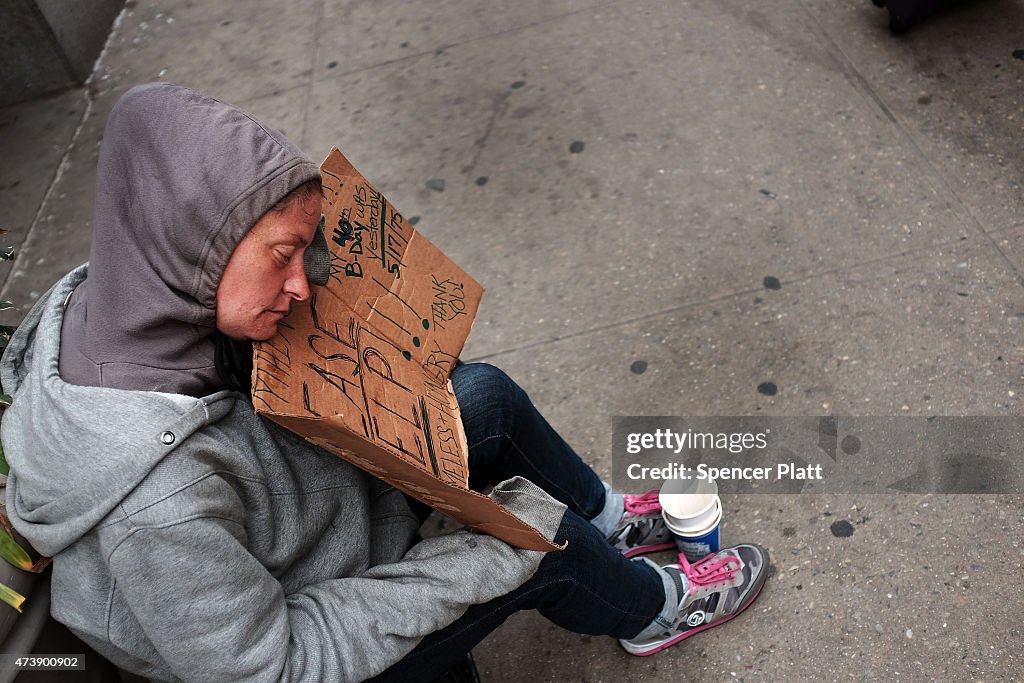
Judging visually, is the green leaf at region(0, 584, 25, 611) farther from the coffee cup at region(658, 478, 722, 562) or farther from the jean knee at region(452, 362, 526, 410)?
the coffee cup at region(658, 478, 722, 562)

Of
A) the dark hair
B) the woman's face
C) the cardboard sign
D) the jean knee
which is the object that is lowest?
the jean knee

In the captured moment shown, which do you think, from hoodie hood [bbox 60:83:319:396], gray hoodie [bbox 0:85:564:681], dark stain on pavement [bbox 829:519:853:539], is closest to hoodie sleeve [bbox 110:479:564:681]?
gray hoodie [bbox 0:85:564:681]

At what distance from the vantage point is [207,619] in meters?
1.48

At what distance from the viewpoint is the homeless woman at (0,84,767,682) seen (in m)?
1.47

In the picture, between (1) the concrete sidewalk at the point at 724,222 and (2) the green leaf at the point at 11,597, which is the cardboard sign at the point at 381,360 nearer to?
(2) the green leaf at the point at 11,597

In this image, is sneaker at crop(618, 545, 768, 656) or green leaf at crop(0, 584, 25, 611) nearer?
green leaf at crop(0, 584, 25, 611)

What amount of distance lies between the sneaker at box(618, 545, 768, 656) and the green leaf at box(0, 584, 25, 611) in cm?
131

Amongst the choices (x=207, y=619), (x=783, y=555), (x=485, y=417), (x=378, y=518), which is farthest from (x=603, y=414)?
(x=207, y=619)

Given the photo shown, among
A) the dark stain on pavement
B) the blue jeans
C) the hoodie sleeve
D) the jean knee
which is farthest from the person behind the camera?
the dark stain on pavement

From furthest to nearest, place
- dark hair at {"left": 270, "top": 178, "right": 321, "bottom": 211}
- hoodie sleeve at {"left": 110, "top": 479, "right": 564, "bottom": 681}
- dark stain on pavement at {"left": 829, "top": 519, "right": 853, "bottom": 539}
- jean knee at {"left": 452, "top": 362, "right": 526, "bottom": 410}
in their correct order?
dark stain on pavement at {"left": 829, "top": 519, "right": 853, "bottom": 539}
jean knee at {"left": 452, "top": 362, "right": 526, "bottom": 410}
dark hair at {"left": 270, "top": 178, "right": 321, "bottom": 211}
hoodie sleeve at {"left": 110, "top": 479, "right": 564, "bottom": 681}

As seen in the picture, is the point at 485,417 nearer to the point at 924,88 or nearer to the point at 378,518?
the point at 378,518

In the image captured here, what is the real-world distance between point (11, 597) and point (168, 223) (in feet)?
2.03

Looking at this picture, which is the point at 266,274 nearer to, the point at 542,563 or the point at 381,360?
the point at 381,360

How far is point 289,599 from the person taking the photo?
1693mm
